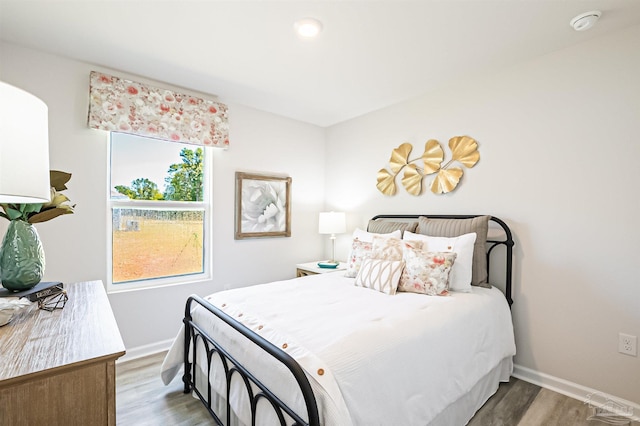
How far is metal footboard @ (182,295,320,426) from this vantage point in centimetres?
114

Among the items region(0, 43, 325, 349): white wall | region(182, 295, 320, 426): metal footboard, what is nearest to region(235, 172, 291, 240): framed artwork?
region(0, 43, 325, 349): white wall

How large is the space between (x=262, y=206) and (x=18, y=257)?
241cm

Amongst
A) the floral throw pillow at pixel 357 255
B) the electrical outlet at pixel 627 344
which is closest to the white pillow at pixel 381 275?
the floral throw pillow at pixel 357 255

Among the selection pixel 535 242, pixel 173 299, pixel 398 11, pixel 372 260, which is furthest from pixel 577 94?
pixel 173 299

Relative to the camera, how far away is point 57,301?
1354 millimetres

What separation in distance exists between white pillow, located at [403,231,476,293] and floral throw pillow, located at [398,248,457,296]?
11 centimetres

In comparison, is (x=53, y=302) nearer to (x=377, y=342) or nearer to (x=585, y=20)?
(x=377, y=342)

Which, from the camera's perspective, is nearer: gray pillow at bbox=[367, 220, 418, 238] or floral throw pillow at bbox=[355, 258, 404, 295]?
floral throw pillow at bbox=[355, 258, 404, 295]

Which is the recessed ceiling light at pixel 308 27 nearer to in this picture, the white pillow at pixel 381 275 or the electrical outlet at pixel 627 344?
the white pillow at pixel 381 275

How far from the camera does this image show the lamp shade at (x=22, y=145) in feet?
2.70

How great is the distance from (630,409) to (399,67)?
2846mm

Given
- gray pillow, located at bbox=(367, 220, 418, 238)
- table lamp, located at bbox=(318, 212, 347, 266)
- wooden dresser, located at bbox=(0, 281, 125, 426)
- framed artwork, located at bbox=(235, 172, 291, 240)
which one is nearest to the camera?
wooden dresser, located at bbox=(0, 281, 125, 426)

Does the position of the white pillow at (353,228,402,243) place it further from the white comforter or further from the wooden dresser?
the wooden dresser

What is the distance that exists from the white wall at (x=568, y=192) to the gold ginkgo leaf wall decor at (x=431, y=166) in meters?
0.08
